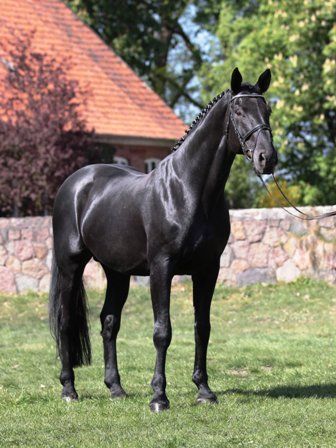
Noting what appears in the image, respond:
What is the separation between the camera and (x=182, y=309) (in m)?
16.5

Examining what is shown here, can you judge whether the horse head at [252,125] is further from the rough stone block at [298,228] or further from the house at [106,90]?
the house at [106,90]

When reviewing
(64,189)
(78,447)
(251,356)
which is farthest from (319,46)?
(78,447)

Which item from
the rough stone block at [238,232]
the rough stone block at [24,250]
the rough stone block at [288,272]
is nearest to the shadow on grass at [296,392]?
the rough stone block at [288,272]

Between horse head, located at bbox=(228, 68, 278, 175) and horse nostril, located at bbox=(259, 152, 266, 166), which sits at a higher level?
horse head, located at bbox=(228, 68, 278, 175)

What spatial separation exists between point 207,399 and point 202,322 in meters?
0.62

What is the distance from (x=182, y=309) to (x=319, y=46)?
12301 millimetres

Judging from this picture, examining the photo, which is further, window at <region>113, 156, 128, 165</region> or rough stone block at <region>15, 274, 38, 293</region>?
window at <region>113, 156, 128, 165</region>

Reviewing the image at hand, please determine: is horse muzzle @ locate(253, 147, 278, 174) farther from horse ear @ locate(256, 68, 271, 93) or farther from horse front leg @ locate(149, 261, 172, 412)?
horse front leg @ locate(149, 261, 172, 412)

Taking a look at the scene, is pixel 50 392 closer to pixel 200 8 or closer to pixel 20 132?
pixel 20 132

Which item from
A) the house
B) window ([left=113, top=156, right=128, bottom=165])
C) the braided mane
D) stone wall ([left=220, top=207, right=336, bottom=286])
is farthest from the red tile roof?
the braided mane

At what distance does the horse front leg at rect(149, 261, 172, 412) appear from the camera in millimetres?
7992

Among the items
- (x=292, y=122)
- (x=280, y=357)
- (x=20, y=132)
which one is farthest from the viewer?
(x=292, y=122)

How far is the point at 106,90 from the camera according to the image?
2819 cm

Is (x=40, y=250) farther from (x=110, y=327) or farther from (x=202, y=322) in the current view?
(x=202, y=322)
